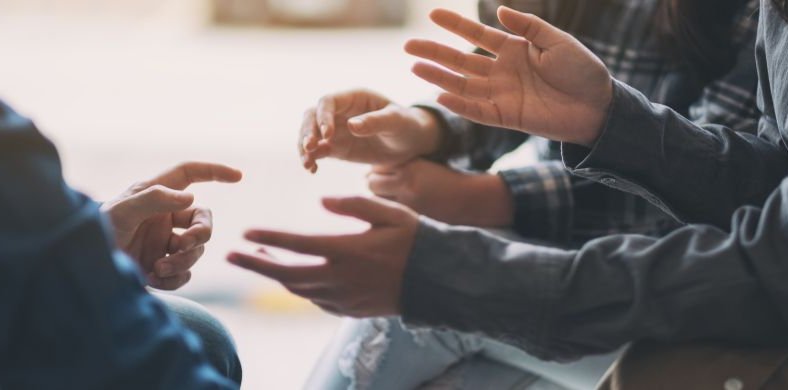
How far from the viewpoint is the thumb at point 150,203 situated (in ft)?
2.57

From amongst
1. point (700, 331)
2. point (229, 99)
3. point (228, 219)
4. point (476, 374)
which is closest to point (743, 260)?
point (700, 331)

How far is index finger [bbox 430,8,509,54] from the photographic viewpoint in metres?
0.78

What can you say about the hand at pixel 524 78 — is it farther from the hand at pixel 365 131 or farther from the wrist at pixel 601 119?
the hand at pixel 365 131

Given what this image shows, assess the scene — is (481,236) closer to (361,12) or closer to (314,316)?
(314,316)

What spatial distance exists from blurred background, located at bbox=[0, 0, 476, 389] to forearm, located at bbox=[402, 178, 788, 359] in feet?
2.71

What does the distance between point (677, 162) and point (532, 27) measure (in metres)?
0.16

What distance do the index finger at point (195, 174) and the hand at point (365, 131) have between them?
0.08 m

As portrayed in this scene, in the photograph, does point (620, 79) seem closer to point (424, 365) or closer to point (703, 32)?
point (703, 32)

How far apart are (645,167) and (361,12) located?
2.48 metres

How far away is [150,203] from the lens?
0.78 meters

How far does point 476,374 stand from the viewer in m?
0.95

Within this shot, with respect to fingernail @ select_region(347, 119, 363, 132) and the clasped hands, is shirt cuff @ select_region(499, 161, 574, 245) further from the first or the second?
fingernail @ select_region(347, 119, 363, 132)

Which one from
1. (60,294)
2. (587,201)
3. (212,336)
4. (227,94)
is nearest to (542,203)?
(587,201)

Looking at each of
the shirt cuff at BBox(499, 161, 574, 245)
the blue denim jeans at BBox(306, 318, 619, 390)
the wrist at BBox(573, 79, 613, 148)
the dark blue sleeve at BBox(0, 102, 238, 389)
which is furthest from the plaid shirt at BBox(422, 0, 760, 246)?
the dark blue sleeve at BBox(0, 102, 238, 389)
